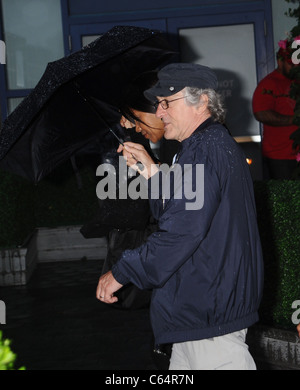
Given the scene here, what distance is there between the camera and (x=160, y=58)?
449cm

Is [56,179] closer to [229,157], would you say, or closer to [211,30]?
[211,30]

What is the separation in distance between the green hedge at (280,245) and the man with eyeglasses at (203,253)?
284 centimetres

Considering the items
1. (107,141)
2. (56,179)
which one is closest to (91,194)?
(56,179)

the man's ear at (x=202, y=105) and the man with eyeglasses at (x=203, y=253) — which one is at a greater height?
the man's ear at (x=202, y=105)

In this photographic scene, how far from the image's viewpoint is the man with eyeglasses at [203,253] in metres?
2.98

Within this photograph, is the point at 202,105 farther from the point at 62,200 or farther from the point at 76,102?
the point at 62,200

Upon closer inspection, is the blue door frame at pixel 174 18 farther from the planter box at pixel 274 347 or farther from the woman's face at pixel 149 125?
the woman's face at pixel 149 125

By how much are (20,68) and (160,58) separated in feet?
26.4

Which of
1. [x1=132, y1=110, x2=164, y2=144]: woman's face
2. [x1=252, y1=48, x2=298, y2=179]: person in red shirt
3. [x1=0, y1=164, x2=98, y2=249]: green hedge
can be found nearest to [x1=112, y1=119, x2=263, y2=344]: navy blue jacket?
[x1=132, y1=110, x2=164, y2=144]: woman's face

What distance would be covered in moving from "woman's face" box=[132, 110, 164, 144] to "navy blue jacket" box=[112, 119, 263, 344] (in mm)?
1015

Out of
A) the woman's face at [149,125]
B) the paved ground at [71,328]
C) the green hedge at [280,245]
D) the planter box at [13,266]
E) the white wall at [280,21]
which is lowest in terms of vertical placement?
the paved ground at [71,328]

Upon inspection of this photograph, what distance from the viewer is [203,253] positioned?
303cm

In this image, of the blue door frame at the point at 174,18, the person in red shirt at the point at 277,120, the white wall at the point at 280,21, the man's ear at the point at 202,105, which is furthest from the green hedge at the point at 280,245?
the white wall at the point at 280,21

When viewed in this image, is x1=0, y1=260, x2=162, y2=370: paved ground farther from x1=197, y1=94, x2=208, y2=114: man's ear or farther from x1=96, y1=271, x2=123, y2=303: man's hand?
x1=197, y1=94, x2=208, y2=114: man's ear
